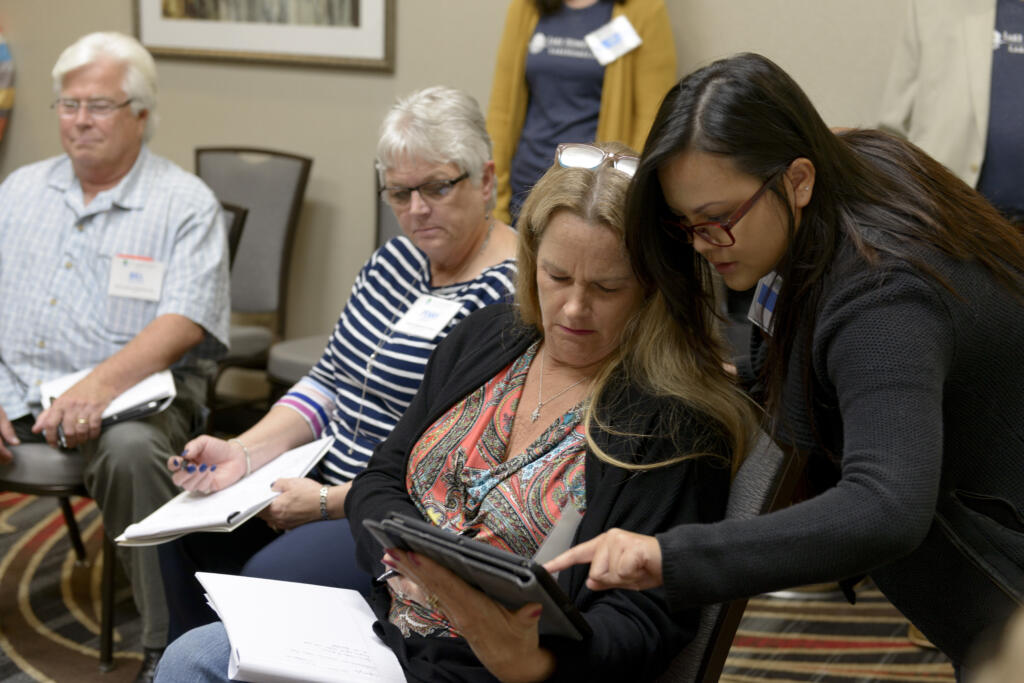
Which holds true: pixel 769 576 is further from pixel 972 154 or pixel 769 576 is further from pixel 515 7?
pixel 515 7

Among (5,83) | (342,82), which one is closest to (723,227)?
(342,82)

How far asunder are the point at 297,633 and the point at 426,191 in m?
1.00

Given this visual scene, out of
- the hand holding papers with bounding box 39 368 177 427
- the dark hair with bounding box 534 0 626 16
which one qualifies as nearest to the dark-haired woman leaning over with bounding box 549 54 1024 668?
the hand holding papers with bounding box 39 368 177 427

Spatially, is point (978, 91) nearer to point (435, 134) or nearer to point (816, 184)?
point (435, 134)

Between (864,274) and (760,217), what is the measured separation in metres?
0.15

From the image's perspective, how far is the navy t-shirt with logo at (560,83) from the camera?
3.61 metres

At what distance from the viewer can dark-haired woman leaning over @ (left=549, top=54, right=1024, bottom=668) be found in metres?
1.09

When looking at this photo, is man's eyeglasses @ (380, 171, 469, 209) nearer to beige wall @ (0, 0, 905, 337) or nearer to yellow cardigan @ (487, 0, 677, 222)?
yellow cardigan @ (487, 0, 677, 222)

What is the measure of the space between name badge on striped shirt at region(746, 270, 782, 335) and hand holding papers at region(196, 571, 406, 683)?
74cm

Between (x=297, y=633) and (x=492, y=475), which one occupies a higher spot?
(x=492, y=475)

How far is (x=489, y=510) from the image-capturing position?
5.23 ft

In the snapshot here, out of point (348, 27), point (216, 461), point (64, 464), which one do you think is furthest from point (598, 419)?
point (348, 27)

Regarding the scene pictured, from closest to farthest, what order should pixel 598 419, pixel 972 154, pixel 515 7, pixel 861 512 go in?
pixel 861 512 < pixel 598 419 < pixel 972 154 < pixel 515 7

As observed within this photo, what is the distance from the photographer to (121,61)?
295 centimetres
